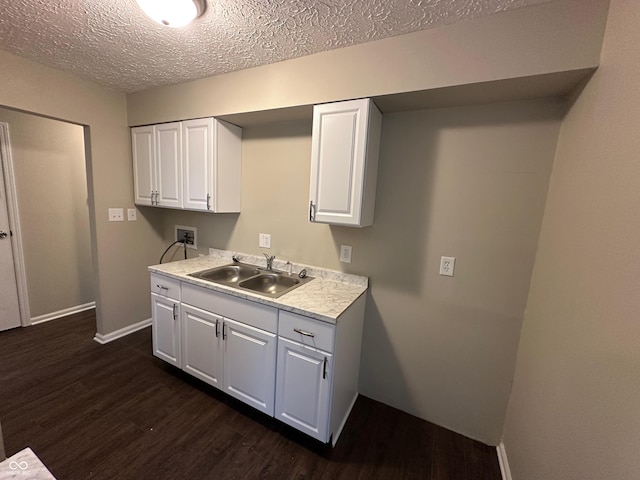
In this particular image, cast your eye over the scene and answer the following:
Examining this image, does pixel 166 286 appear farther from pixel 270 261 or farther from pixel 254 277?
pixel 270 261

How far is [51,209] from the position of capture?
2.87 metres

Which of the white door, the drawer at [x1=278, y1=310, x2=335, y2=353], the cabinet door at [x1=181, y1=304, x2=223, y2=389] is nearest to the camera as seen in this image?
the drawer at [x1=278, y1=310, x2=335, y2=353]

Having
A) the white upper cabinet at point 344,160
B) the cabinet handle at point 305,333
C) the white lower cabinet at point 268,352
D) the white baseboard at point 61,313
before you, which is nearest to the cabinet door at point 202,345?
the white lower cabinet at point 268,352

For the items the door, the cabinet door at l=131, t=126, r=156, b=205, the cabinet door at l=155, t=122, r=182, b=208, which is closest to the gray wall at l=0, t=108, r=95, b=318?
the cabinet door at l=131, t=126, r=156, b=205

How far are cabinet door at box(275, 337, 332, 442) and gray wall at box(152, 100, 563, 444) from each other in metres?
0.61

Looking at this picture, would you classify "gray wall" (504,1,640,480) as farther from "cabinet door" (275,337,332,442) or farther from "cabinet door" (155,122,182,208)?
"cabinet door" (155,122,182,208)

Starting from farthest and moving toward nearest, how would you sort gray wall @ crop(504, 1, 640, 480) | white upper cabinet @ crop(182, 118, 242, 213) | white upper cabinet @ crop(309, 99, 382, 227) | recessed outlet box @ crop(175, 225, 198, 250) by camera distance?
recessed outlet box @ crop(175, 225, 198, 250)
white upper cabinet @ crop(182, 118, 242, 213)
white upper cabinet @ crop(309, 99, 382, 227)
gray wall @ crop(504, 1, 640, 480)

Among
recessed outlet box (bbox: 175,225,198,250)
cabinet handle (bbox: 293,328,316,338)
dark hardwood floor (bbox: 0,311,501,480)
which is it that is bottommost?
dark hardwood floor (bbox: 0,311,501,480)

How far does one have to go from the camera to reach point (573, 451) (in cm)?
94

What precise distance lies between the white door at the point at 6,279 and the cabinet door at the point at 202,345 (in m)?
2.18

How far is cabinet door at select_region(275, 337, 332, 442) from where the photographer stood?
4.89ft

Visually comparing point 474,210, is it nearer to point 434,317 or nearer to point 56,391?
point 434,317

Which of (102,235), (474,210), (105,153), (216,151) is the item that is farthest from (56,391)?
(474,210)

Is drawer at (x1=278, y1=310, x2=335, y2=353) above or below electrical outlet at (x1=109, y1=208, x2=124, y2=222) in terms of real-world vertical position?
below
